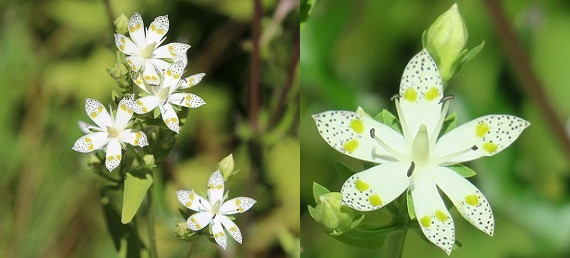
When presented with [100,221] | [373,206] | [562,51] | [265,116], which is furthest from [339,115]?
[562,51]

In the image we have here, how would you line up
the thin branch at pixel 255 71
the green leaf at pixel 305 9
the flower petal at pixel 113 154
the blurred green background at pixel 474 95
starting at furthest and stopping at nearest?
the blurred green background at pixel 474 95 → the thin branch at pixel 255 71 → the green leaf at pixel 305 9 → the flower petal at pixel 113 154

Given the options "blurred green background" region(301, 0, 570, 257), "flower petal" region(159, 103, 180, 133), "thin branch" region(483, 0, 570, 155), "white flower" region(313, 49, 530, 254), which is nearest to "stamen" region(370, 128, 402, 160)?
"white flower" region(313, 49, 530, 254)

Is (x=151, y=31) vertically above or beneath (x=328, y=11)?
above

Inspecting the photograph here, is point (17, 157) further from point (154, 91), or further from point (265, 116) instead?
point (154, 91)

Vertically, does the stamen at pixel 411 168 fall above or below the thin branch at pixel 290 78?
above

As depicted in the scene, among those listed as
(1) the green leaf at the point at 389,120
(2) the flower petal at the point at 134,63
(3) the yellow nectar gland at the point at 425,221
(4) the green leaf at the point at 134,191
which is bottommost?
(4) the green leaf at the point at 134,191

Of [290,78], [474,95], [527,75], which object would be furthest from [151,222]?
[474,95]

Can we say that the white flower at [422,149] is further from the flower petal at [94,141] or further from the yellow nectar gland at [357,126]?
the flower petal at [94,141]

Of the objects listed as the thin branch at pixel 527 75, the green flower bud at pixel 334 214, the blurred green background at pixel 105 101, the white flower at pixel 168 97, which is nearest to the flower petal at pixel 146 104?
the white flower at pixel 168 97
